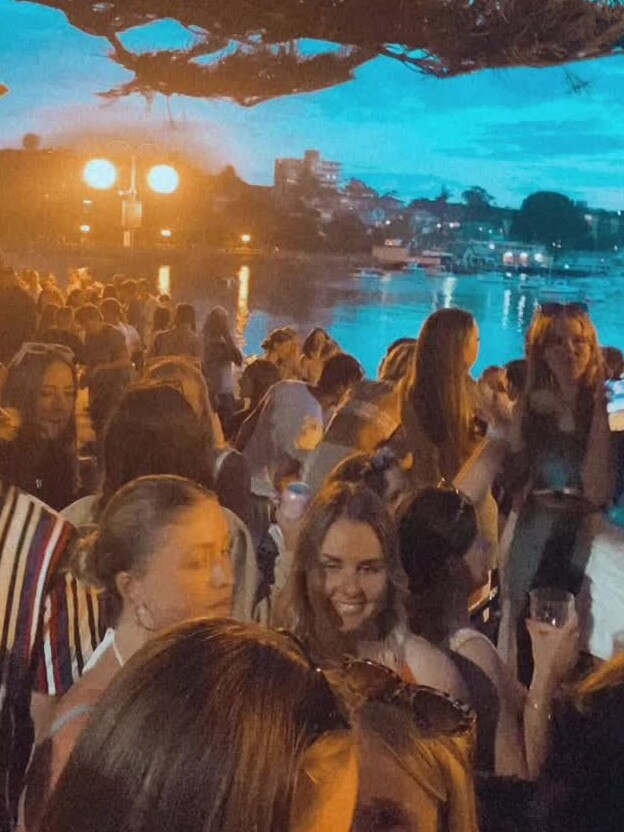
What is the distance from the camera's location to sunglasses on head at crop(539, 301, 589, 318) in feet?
13.0

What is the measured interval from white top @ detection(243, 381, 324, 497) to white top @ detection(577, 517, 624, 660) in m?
1.73

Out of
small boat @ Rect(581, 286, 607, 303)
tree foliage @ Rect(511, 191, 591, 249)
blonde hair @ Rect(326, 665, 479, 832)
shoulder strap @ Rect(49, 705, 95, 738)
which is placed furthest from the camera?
small boat @ Rect(581, 286, 607, 303)

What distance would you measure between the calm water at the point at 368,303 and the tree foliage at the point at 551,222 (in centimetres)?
56

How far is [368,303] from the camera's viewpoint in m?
11.3

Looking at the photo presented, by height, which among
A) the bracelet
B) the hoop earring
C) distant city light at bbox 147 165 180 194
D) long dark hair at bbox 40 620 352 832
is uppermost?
distant city light at bbox 147 165 180 194

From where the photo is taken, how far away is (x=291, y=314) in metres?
12.3

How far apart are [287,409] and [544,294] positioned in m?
4.70

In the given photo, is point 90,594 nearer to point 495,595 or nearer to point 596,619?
point 596,619

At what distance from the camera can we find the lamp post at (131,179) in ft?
27.4

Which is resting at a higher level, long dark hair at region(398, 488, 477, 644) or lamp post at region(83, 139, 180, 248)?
lamp post at region(83, 139, 180, 248)

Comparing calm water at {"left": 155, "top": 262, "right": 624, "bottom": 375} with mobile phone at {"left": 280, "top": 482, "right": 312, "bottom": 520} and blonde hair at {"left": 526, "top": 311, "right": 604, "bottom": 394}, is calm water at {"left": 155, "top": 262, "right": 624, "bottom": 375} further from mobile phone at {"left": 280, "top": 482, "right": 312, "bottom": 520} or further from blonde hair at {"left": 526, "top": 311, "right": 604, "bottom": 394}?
mobile phone at {"left": 280, "top": 482, "right": 312, "bottom": 520}

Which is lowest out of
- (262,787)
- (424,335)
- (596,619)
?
(596,619)

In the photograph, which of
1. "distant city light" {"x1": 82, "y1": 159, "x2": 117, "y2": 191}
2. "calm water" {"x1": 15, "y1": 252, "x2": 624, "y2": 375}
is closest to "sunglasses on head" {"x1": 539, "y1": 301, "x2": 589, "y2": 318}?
"calm water" {"x1": 15, "y1": 252, "x2": 624, "y2": 375}

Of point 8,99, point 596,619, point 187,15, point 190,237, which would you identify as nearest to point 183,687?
point 596,619
